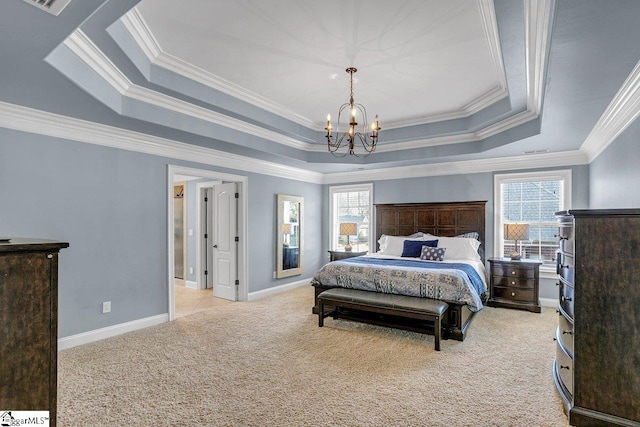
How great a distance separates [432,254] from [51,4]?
199 inches

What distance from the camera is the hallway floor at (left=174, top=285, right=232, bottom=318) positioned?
5.14 metres

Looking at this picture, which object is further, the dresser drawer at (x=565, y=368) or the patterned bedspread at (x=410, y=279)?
the patterned bedspread at (x=410, y=279)

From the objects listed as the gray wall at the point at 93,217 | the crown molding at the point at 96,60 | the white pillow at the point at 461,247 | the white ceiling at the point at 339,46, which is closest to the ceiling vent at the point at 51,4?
the crown molding at the point at 96,60

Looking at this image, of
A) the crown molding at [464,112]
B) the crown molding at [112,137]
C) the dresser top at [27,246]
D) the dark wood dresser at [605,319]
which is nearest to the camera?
the dresser top at [27,246]

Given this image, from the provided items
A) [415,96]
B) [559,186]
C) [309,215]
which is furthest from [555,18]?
[309,215]

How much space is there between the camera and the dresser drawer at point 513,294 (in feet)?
16.3

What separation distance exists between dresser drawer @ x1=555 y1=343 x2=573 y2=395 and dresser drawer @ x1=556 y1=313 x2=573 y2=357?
53mm

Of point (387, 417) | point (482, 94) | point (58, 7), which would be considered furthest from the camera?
point (482, 94)

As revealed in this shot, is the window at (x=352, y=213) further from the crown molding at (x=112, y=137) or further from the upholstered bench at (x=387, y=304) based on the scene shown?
the upholstered bench at (x=387, y=304)

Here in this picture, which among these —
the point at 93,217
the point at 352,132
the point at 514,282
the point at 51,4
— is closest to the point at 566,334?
the point at 352,132

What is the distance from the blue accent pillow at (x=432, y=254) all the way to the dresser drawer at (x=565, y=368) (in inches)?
100

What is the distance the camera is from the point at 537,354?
134 inches

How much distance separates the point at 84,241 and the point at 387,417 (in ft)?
11.5

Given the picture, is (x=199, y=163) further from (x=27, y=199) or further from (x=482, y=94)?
(x=482, y=94)
